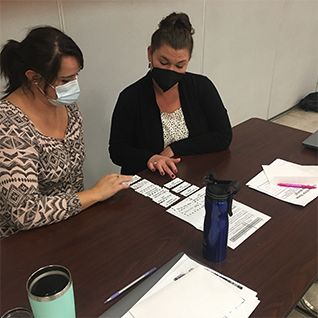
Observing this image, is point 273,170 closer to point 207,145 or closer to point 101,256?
point 207,145

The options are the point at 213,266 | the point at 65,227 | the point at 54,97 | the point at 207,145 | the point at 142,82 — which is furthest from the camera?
the point at 142,82

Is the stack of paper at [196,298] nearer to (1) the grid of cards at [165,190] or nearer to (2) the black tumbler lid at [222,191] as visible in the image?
(2) the black tumbler lid at [222,191]

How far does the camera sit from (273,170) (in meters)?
1.34

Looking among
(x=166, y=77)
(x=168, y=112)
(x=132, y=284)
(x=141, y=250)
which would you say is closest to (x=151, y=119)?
(x=168, y=112)

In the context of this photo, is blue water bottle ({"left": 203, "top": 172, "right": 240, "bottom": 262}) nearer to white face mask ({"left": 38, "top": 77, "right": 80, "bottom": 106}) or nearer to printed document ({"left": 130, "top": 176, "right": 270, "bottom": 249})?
printed document ({"left": 130, "top": 176, "right": 270, "bottom": 249})

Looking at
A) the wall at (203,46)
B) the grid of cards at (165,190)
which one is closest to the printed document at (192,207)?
the grid of cards at (165,190)

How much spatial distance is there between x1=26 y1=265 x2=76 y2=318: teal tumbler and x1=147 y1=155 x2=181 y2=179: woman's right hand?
710mm

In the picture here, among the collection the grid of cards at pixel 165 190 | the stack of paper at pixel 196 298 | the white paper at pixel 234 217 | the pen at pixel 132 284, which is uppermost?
the stack of paper at pixel 196 298

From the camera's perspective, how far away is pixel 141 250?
94 cm

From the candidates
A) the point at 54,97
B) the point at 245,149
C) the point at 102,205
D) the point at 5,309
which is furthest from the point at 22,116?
the point at 245,149

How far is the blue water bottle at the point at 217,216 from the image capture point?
2.69 feet

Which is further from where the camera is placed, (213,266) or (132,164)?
(132,164)

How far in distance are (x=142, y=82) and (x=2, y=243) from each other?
3.24 ft

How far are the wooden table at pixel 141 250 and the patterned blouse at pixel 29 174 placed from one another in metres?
0.05
